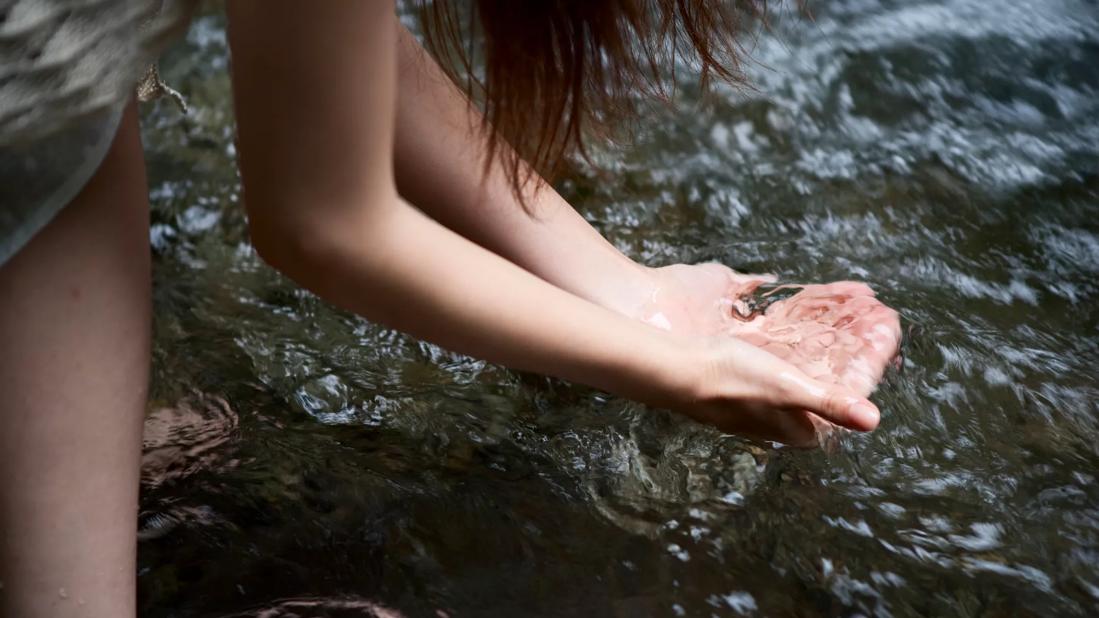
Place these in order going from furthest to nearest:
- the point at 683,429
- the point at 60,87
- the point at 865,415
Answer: the point at 683,429 < the point at 865,415 < the point at 60,87

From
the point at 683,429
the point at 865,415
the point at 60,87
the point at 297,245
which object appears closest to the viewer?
the point at 60,87

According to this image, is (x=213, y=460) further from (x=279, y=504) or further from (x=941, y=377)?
(x=941, y=377)

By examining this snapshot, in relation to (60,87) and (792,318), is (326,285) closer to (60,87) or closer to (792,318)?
(60,87)

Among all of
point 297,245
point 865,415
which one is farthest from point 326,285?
point 865,415

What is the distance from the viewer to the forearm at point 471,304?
0.92 meters

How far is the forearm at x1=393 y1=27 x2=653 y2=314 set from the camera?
1297 mm

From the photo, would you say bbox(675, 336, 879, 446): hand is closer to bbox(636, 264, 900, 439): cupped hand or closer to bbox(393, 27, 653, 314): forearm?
bbox(636, 264, 900, 439): cupped hand

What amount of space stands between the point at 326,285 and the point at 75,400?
214 mm

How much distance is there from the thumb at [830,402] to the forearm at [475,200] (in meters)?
0.29

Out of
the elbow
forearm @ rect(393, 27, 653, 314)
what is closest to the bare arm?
the elbow

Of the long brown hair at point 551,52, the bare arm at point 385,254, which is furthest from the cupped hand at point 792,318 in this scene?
the long brown hair at point 551,52

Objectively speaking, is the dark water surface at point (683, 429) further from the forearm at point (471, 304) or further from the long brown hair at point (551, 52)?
the long brown hair at point (551, 52)

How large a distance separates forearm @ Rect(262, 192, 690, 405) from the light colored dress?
0.17 meters

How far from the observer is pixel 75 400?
2.76 feet
